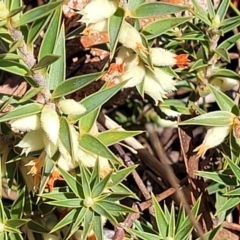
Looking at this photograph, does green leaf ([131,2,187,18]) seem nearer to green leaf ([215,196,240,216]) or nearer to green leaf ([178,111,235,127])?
green leaf ([178,111,235,127])

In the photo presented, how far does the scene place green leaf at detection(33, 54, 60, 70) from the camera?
1893mm

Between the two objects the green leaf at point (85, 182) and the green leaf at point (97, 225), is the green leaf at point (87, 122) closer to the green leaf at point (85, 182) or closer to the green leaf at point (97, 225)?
the green leaf at point (85, 182)

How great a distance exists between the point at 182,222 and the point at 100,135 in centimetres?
49

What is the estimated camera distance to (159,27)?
2.30 m

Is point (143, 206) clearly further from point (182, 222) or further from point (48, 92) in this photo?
point (48, 92)

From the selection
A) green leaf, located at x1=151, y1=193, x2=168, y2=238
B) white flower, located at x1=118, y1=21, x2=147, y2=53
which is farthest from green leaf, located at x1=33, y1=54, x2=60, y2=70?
green leaf, located at x1=151, y1=193, x2=168, y2=238

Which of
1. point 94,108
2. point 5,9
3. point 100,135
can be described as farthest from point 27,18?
point 100,135

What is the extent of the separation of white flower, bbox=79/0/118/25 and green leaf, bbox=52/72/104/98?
27cm

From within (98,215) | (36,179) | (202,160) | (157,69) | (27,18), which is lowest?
(202,160)

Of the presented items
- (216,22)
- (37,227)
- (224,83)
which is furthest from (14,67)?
(224,83)

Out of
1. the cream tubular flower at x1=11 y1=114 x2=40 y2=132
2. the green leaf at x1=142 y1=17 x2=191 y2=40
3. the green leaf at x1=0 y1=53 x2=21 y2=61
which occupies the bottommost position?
the cream tubular flower at x1=11 y1=114 x2=40 y2=132

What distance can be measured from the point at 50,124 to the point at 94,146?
0.23m

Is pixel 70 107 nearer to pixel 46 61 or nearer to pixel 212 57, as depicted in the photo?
pixel 46 61

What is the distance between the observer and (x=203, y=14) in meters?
2.57
